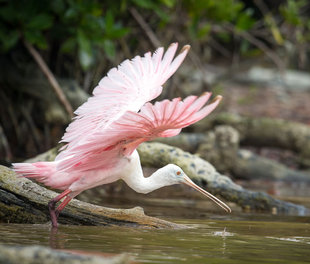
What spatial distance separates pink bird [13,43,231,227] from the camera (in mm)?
4176

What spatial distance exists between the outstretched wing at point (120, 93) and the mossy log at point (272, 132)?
663 centimetres

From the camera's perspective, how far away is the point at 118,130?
14.2 ft

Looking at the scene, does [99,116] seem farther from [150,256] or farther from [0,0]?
[0,0]

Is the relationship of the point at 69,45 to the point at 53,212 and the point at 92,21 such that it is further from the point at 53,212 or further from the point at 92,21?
the point at 53,212

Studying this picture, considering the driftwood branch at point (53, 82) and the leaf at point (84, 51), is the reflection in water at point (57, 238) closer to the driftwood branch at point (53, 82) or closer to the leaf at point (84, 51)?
the driftwood branch at point (53, 82)

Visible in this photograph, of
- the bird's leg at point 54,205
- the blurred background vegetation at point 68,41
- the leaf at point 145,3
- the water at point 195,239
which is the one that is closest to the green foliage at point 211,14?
the blurred background vegetation at point 68,41

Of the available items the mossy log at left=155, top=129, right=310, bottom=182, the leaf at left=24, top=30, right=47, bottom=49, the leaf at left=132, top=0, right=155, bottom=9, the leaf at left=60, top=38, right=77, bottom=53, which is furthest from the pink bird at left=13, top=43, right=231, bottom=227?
the mossy log at left=155, top=129, right=310, bottom=182

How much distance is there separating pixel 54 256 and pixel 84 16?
238 inches

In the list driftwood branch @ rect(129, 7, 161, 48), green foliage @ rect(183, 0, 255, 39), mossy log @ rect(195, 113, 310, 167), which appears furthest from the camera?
mossy log @ rect(195, 113, 310, 167)

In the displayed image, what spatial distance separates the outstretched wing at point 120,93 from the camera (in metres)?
4.52

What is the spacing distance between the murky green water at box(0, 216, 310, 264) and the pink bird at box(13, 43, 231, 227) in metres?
0.41

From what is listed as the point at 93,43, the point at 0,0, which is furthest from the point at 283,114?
the point at 0,0

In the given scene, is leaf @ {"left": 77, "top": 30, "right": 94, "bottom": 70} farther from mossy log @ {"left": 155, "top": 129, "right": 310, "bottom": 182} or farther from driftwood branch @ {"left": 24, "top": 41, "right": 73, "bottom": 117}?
mossy log @ {"left": 155, "top": 129, "right": 310, "bottom": 182}

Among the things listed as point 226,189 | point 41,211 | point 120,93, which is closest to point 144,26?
point 226,189
